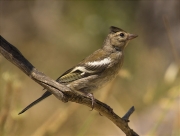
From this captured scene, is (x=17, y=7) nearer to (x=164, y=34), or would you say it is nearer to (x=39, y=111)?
(x=39, y=111)

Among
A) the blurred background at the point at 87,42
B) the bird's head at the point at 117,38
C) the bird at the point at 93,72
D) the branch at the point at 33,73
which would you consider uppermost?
the blurred background at the point at 87,42

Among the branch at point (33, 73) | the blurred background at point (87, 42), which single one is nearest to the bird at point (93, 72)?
the branch at point (33, 73)

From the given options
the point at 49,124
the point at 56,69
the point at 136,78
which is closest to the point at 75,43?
the point at 56,69

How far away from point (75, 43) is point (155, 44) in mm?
1423

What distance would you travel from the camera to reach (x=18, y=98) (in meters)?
2.47

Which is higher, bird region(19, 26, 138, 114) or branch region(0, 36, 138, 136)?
bird region(19, 26, 138, 114)

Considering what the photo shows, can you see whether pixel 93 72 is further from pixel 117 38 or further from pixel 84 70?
pixel 117 38

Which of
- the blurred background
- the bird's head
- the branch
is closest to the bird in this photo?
the bird's head

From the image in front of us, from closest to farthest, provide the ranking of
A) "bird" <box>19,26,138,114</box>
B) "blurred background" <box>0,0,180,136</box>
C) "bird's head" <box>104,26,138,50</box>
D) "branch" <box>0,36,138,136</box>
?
"branch" <box>0,36,138,136</box>, "bird" <box>19,26,138,114</box>, "bird's head" <box>104,26,138,50</box>, "blurred background" <box>0,0,180,136</box>

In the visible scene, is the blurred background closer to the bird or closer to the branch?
the bird

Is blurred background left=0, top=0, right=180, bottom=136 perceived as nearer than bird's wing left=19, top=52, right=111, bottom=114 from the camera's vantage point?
No

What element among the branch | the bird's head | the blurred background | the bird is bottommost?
the branch

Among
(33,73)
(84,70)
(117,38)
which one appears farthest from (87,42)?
(33,73)

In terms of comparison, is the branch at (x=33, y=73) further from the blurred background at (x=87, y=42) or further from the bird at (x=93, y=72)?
the blurred background at (x=87, y=42)
